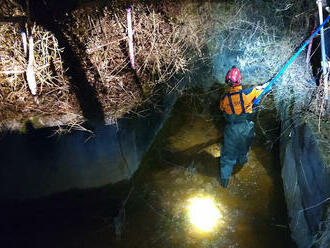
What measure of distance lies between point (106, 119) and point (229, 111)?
7.40 ft

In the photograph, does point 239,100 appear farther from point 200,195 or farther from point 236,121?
point 200,195

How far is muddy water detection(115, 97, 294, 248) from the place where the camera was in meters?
4.24

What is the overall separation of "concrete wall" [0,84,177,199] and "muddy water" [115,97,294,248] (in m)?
0.80

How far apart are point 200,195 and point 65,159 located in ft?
8.89

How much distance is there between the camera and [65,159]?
4.68 m

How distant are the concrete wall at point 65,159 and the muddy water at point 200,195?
2.62ft

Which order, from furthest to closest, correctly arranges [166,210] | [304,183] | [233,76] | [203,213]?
1. [166,210]
2. [203,213]
3. [233,76]
4. [304,183]

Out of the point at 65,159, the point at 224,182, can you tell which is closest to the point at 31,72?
the point at 65,159

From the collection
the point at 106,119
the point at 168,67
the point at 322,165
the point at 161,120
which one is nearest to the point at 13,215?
the point at 106,119

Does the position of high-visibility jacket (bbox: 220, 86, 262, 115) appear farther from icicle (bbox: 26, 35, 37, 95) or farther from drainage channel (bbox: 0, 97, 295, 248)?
icicle (bbox: 26, 35, 37, 95)

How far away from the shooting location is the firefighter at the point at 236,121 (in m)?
4.27

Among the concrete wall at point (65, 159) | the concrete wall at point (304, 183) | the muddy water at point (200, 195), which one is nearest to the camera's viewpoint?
the concrete wall at point (304, 183)

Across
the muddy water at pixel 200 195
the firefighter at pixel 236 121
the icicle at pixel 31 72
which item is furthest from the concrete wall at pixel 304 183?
the icicle at pixel 31 72

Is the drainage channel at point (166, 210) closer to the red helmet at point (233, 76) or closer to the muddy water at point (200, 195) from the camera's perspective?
the muddy water at point (200, 195)
